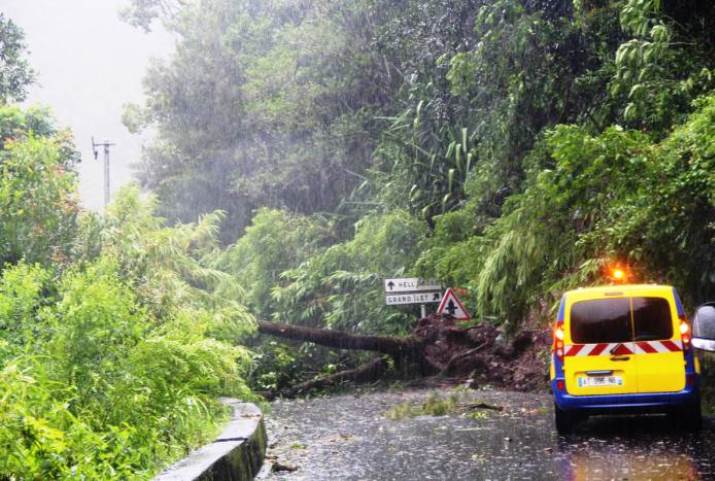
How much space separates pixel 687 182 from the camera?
A: 13430 mm

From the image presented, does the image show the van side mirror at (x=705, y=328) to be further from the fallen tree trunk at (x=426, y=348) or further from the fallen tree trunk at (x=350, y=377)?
the fallen tree trunk at (x=350, y=377)

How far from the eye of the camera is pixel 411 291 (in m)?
25.6

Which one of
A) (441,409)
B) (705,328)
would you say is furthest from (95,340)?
(441,409)

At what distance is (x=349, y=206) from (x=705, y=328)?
34867 mm

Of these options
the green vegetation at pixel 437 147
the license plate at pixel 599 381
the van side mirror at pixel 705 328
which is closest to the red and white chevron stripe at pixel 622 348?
the license plate at pixel 599 381

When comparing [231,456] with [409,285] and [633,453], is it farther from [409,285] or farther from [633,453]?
[409,285]

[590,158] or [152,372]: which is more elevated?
[590,158]

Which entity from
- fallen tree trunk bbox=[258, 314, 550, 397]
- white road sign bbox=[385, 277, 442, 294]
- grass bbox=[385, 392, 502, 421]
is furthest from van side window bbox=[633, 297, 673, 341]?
white road sign bbox=[385, 277, 442, 294]

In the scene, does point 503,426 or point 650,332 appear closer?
point 650,332

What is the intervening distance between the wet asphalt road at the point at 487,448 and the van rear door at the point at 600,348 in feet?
1.98

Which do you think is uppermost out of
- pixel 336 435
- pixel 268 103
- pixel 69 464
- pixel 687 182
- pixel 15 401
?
pixel 268 103

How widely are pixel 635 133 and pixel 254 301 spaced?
19.4 metres

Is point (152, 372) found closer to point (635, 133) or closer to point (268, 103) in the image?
point (635, 133)

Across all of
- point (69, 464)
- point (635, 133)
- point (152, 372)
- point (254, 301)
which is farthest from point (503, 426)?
point (254, 301)
